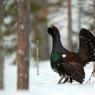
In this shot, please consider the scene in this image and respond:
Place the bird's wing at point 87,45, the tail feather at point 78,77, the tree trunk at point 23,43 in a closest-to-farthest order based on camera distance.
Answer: the tree trunk at point 23,43
the tail feather at point 78,77
the bird's wing at point 87,45

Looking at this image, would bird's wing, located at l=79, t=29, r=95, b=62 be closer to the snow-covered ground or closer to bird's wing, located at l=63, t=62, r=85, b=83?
bird's wing, located at l=63, t=62, r=85, b=83

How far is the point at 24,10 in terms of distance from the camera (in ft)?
39.3

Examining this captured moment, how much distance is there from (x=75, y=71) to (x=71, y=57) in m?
0.38

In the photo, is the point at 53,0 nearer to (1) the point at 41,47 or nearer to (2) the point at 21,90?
(1) the point at 41,47

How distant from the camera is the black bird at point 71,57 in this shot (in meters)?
13.6

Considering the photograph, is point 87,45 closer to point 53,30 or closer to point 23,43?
point 53,30

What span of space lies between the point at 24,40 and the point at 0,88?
3.90 ft

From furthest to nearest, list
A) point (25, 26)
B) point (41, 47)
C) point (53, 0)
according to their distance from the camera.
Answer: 1. point (53, 0)
2. point (41, 47)
3. point (25, 26)

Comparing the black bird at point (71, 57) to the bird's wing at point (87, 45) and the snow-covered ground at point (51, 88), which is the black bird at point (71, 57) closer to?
the bird's wing at point (87, 45)

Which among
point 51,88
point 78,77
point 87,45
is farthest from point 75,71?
point 51,88

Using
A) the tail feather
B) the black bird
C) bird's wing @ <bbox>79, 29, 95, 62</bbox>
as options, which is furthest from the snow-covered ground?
bird's wing @ <bbox>79, 29, 95, 62</bbox>

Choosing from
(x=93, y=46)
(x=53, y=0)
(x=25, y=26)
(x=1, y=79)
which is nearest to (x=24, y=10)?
(x=25, y=26)

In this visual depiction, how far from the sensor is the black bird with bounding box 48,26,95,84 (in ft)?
44.7

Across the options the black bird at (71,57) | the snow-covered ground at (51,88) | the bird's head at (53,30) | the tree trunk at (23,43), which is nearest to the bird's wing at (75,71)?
the black bird at (71,57)
